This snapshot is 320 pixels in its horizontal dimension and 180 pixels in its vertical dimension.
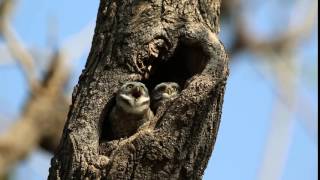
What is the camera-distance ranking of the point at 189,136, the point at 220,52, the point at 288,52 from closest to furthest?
1. the point at 189,136
2. the point at 220,52
3. the point at 288,52

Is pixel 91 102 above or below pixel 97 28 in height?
below

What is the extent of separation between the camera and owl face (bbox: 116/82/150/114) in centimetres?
386

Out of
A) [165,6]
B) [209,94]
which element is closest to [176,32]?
[165,6]

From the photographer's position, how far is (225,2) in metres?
10.2

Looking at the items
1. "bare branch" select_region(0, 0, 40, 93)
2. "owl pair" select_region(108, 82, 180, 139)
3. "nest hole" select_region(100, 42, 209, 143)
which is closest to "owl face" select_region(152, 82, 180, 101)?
"owl pair" select_region(108, 82, 180, 139)

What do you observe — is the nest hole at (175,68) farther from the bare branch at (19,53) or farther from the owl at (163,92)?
the bare branch at (19,53)

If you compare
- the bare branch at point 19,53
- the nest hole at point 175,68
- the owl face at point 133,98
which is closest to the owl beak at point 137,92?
the owl face at point 133,98

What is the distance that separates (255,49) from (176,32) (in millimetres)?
6497

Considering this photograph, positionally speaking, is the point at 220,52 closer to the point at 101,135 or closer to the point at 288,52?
the point at 101,135

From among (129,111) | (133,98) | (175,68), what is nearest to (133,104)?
(129,111)

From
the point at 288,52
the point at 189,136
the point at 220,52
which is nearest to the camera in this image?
the point at 189,136

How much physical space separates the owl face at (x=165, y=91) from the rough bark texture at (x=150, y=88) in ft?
0.22

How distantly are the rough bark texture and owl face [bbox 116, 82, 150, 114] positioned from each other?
0.05 metres

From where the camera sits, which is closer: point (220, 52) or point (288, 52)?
point (220, 52)
